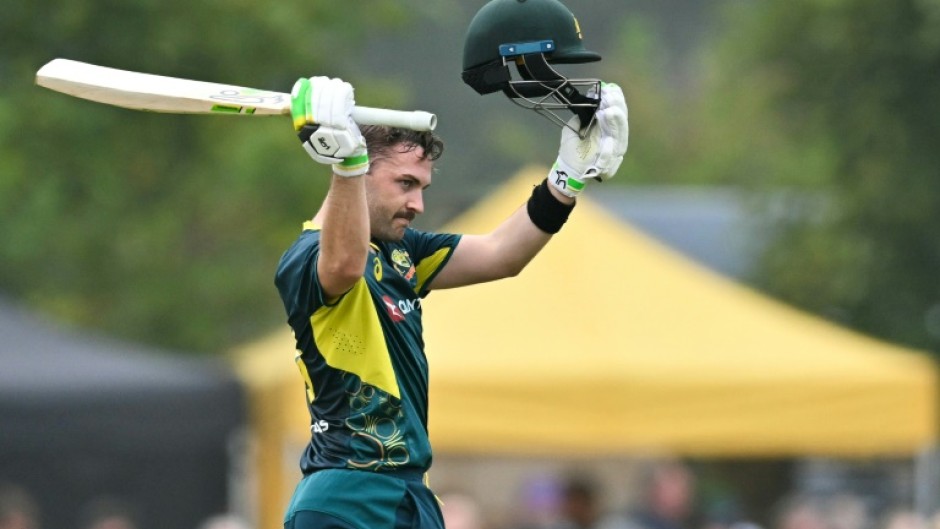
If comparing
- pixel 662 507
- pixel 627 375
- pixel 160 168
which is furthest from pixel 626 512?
pixel 160 168

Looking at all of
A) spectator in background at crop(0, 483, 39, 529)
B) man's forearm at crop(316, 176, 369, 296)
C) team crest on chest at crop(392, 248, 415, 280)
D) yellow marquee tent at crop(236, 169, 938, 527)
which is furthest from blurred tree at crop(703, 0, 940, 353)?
man's forearm at crop(316, 176, 369, 296)

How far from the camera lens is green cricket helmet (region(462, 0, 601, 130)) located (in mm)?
5613

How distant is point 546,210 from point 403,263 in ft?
1.79

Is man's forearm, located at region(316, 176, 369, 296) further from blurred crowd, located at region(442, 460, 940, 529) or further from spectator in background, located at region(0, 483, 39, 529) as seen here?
spectator in background, located at region(0, 483, 39, 529)

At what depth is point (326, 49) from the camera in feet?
47.2

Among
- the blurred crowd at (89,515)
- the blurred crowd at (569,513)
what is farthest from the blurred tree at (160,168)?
the blurred crowd at (569,513)

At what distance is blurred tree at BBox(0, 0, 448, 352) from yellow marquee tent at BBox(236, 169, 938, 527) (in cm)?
186

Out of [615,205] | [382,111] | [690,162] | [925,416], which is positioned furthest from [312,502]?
[690,162]

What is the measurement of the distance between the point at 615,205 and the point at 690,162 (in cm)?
875

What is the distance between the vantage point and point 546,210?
5934 mm

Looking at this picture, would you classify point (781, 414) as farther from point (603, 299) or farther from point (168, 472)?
point (168, 472)

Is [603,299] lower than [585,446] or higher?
higher

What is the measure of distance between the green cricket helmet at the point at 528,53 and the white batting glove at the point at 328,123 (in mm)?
754

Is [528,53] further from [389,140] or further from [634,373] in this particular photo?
[634,373]
